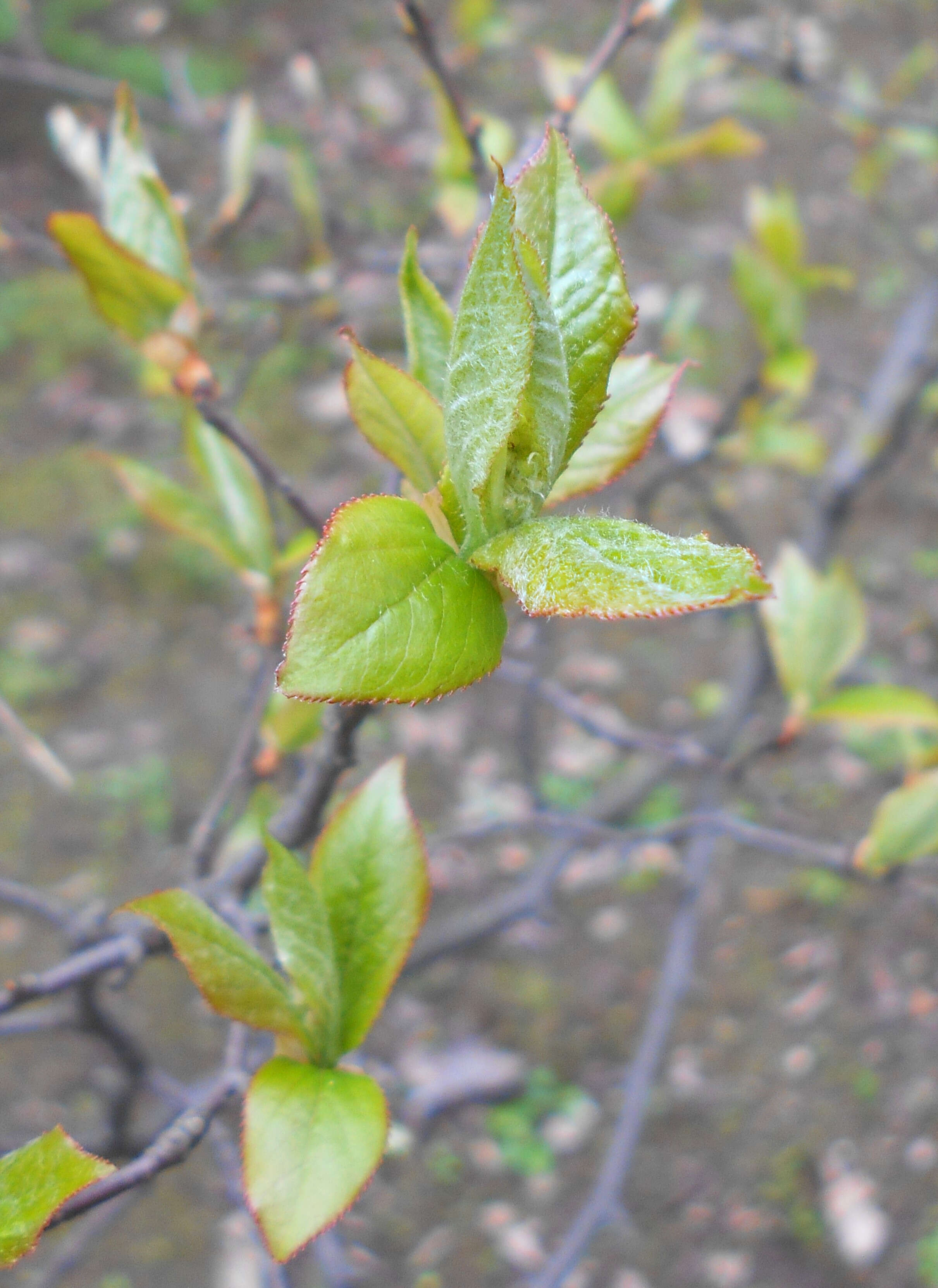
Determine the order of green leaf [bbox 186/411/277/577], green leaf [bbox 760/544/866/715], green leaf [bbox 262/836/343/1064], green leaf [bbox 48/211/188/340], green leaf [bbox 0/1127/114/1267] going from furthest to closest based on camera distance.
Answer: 1. green leaf [bbox 760/544/866/715]
2. green leaf [bbox 186/411/277/577]
3. green leaf [bbox 48/211/188/340]
4. green leaf [bbox 262/836/343/1064]
5. green leaf [bbox 0/1127/114/1267]

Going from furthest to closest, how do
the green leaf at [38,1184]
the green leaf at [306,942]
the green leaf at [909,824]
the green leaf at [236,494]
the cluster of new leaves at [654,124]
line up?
the cluster of new leaves at [654,124], the green leaf at [909,824], the green leaf at [236,494], the green leaf at [306,942], the green leaf at [38,1184]

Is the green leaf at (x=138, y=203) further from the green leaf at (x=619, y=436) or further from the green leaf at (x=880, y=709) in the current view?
the green leaf at (x=880, y=709)

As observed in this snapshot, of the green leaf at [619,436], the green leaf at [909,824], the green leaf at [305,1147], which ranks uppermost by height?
the green leaf at [619,436]

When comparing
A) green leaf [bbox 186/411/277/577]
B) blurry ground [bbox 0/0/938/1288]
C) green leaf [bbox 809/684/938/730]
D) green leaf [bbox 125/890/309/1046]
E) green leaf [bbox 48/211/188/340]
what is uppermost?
green leaf [bbox 48/211/188/340]

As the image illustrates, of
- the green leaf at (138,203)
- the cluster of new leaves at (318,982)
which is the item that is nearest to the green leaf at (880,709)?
the cluster of new leaves at (318,982)

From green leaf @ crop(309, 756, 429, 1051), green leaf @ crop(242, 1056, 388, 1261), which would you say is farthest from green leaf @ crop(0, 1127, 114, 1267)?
green leaf @ crop(309, 756, 429, 1051)

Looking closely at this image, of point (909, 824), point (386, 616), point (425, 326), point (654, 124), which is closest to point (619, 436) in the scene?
point (425, 326)

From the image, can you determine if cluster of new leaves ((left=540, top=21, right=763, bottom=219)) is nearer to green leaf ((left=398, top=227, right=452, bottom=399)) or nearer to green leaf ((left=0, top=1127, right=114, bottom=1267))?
green leaf ((left=398, top=227, right=452, bottom=399))

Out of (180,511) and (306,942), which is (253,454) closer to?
(180,511)
